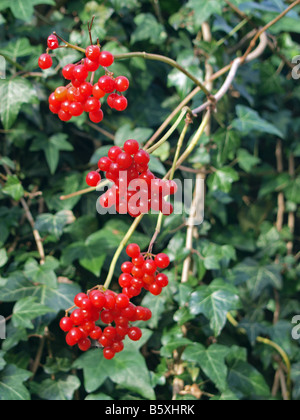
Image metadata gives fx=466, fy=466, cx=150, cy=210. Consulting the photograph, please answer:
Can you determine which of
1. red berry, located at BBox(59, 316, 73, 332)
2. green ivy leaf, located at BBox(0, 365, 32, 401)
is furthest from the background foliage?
red berry, located at BBox(59, 316, 73, 332)

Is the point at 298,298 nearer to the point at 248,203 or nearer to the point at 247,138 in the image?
the point at 248,203

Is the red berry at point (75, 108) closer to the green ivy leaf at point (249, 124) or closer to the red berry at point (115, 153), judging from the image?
the red berry at point (115, 153)

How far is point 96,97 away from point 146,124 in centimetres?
69

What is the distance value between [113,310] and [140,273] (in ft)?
0.24

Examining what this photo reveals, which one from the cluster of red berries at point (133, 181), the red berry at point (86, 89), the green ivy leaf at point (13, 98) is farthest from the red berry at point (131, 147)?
the green ivy leaf at point (13, 98)

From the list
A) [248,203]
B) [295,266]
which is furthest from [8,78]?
[295,266]

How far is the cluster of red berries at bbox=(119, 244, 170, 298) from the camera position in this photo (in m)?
0.73

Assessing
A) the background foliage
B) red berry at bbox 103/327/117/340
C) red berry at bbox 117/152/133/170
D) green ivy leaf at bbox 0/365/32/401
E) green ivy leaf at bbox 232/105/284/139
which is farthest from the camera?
green ivy leaf at bbox 232/105/284/139

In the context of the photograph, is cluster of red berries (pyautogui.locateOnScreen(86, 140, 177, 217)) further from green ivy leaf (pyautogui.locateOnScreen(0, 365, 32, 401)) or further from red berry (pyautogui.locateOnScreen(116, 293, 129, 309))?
green ivy leaf (pyautogui.locateOnScreen(0, 365, 32, 401))

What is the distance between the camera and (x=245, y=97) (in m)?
1.43

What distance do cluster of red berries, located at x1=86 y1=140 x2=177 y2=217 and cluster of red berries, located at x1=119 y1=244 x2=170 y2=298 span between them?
8 centimetres

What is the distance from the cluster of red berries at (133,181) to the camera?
0.64 m

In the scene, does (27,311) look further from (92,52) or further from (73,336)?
(92,52)

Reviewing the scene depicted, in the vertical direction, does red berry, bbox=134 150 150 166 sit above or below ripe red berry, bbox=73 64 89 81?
below
